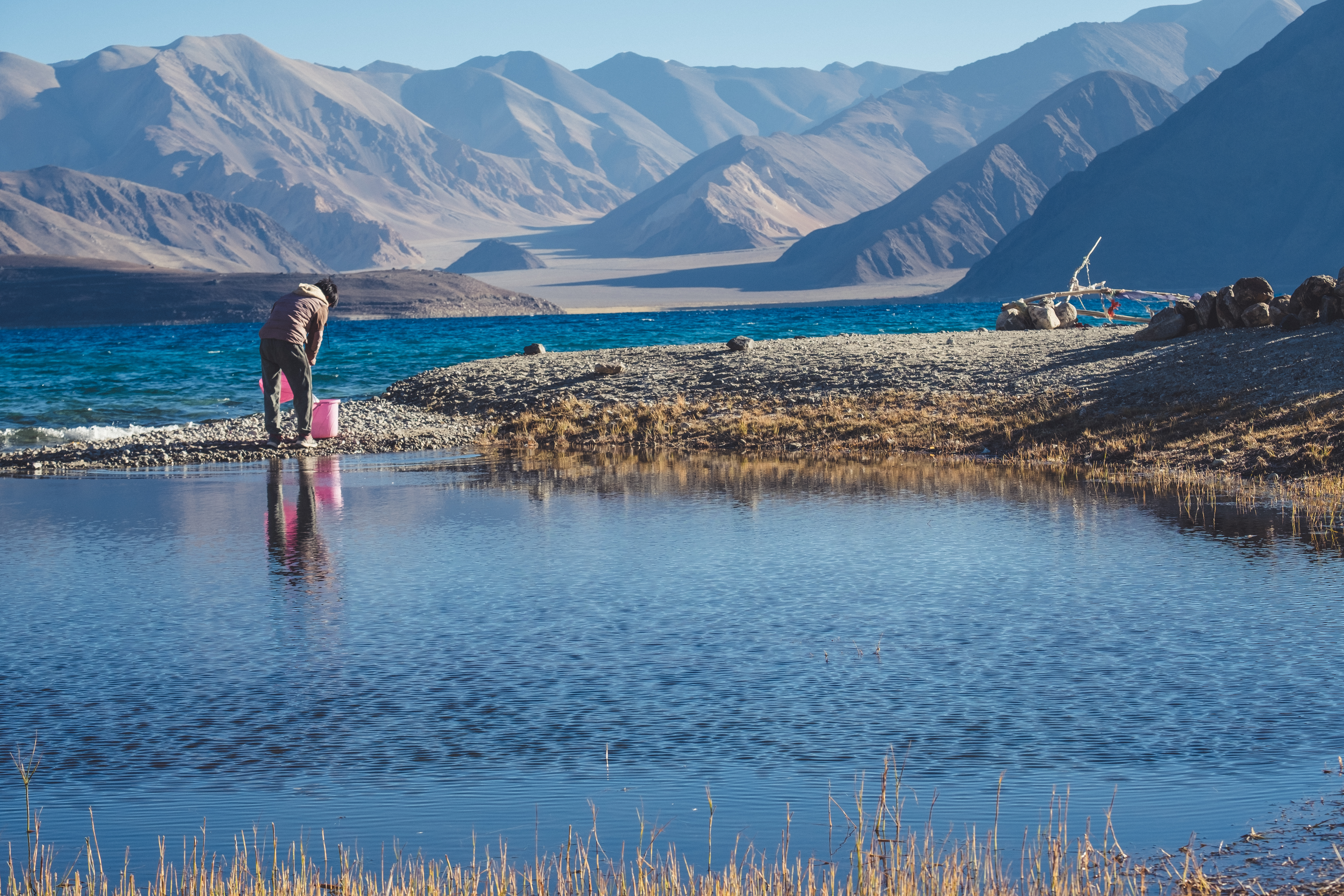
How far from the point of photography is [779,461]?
22.5 m

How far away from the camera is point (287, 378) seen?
23219 mm

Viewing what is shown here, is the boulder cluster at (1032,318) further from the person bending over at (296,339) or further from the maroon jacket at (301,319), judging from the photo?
the maroon jacket at (301,319)

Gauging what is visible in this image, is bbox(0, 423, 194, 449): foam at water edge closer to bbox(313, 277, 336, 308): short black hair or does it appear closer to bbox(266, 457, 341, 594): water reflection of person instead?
bbox(313, 277, 336, 308): short black hair

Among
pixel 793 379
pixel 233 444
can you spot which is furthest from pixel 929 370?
pixel 233 444

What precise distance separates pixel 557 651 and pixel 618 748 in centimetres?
213

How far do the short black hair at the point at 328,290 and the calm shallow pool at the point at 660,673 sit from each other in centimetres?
720

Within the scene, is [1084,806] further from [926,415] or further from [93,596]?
[926,415]

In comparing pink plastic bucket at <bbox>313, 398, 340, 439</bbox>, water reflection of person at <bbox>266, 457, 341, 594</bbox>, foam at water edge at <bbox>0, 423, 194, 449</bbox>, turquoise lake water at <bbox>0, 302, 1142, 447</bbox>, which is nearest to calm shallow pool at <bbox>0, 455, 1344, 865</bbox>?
water reflection of person at <bbox>266, 457, 341, 594</bbox>

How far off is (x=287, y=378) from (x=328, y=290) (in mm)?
1856

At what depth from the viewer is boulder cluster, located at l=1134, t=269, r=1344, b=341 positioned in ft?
85.9

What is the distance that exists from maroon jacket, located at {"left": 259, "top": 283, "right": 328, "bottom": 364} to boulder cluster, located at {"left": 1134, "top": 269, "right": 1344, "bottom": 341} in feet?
58.0

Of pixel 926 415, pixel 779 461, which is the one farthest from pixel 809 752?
pixel 926 415

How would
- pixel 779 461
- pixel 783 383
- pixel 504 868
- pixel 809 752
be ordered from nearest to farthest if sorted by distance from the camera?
1. pixel 504 868
2. pixel 809 752
3. pixel 779 461
4. pixel 783 383

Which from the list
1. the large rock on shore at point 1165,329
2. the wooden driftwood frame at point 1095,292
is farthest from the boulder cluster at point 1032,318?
the large rock on shore at point 1165,329
